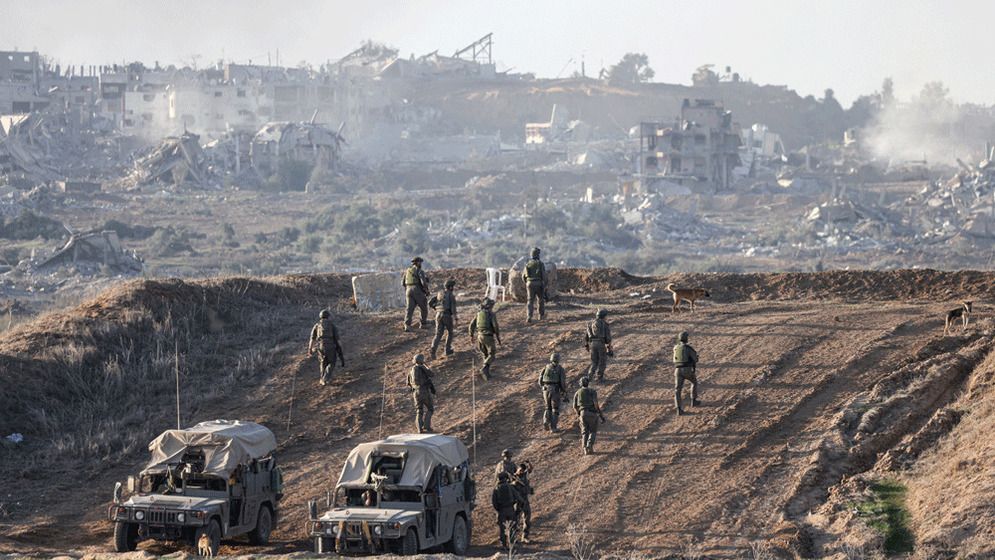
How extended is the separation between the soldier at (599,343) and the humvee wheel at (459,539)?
23.7 ft

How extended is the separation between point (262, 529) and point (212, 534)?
141cm

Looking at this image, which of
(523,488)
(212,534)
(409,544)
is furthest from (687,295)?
(212,534)

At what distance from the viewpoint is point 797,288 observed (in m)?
35.0

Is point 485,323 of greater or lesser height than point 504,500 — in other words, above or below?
above

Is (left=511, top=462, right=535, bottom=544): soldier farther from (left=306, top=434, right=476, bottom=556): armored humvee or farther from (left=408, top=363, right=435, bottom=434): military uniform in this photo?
(left=408, top=363, right=435, bottom=434): military uniform

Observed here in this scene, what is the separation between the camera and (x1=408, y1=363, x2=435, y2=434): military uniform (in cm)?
2359

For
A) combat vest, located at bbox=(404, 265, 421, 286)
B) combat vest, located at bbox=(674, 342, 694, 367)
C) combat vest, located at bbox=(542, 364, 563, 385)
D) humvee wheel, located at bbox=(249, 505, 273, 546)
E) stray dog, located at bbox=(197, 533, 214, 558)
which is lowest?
humvee wheel, located at bbox=(249, 505, 273, 546)

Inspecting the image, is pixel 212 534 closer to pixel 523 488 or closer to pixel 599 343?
pixel 523 488

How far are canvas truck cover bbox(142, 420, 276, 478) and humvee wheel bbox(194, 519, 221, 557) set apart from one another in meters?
0.82

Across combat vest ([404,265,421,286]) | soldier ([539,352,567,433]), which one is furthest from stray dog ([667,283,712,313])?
soldier ([539,352,567,433])

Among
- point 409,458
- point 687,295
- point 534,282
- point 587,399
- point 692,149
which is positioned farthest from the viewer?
point 692,149

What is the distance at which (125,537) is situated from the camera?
61.5ft

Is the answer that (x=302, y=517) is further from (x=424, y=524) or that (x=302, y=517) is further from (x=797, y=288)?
(x=797, y=288)

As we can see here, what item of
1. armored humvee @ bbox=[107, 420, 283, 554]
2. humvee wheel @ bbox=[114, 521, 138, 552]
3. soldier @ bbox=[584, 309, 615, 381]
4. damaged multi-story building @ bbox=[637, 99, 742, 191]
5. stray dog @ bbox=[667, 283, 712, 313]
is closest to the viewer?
armored humvee @ bbox=[107, 420, 283, 554]
